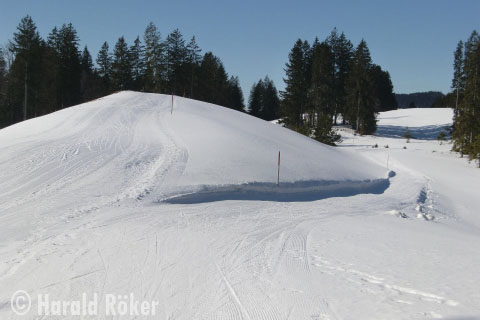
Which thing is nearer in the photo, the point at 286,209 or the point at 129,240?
the point at 129,240

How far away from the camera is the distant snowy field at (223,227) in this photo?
486 centimetres

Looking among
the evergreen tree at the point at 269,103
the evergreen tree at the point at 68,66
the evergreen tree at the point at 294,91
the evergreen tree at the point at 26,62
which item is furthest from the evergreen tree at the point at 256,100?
Result: the evergreen tree at the point at 26,62

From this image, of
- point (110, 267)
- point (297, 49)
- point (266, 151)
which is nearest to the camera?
point (110, 267)

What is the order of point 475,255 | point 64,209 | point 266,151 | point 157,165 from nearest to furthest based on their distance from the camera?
point 475,255 → point 64,209 → point 157,165 → point 266,151

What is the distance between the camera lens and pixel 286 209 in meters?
10.6

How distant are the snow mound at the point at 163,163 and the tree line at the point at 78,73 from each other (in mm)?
22050

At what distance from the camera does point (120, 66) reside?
49.3m

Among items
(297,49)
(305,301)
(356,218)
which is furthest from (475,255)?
(297,49)

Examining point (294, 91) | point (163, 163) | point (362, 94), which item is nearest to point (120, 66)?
point (294, 91)

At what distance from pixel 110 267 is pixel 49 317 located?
1408mm

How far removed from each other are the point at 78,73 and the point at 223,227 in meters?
47.4

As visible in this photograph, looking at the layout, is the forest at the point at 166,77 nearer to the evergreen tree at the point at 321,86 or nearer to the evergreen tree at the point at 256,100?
the evergreen tree at the point at 321,86

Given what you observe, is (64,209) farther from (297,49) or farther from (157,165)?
(297,49)

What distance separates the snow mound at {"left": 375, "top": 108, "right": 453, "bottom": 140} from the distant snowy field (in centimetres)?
2744
